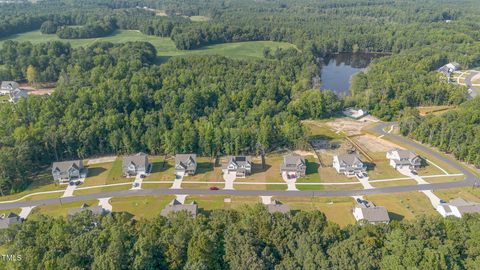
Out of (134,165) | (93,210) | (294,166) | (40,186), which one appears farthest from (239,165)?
(40,186)

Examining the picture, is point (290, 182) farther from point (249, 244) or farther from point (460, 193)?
point (460, 193)

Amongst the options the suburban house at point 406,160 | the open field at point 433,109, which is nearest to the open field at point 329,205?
the suburban house at point 406,160

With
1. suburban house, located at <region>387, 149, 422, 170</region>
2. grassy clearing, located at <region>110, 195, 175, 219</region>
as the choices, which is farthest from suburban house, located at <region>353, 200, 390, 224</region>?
grassy clearing, located at <region>110, 195, 175, 219</region>

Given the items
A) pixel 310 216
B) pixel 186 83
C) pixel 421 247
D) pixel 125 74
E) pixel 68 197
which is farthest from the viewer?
pixel 125 74

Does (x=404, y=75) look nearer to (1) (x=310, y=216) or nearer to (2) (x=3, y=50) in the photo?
(1) (x=310, y=216)

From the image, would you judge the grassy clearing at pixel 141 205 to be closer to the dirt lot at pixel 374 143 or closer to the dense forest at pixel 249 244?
the dense forest at pixel 249 244

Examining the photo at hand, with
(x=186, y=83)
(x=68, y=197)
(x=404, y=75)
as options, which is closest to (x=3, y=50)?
(x=186, y=83)

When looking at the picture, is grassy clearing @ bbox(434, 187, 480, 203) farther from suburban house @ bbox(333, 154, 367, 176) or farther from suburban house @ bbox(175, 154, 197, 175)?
suburban house @ bbox(175, 154, 197, 175)
